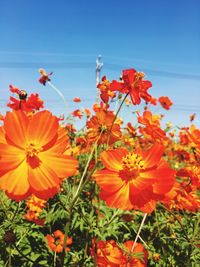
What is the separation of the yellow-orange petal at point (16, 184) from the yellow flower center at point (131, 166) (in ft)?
1.03

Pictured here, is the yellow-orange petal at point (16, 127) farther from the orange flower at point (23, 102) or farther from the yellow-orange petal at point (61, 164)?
the orange flower at point (23, 102)

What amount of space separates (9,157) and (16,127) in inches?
3.0

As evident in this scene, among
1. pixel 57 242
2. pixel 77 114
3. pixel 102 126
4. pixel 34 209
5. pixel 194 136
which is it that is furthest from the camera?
pixel 77 114

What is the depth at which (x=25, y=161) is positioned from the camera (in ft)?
2.83

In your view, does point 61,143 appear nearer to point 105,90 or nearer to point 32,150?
point 32,150

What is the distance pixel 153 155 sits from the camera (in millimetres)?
935

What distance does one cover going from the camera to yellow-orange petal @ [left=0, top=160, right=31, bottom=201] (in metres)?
0.73

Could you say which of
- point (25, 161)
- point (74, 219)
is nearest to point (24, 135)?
point (25, 161)

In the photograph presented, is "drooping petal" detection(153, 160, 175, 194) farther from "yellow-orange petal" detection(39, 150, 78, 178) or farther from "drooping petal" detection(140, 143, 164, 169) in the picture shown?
"yellow-orange petal" detection(39, 150, 78, 178)

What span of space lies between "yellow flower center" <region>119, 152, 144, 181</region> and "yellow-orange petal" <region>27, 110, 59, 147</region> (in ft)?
0.91

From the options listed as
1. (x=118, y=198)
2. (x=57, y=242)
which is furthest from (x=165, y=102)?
(x=118, y=198)

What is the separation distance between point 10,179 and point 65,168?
130 mm

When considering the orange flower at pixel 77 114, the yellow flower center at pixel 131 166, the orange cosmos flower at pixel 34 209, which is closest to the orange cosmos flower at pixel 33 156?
the yellow flower center at pixel 131 166

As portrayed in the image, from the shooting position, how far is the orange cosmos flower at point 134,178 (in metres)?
0.88
